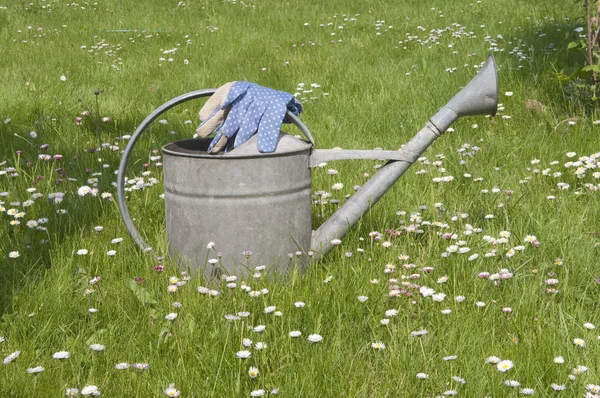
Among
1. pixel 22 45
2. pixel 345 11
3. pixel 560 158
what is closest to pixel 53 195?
pixel 560 158

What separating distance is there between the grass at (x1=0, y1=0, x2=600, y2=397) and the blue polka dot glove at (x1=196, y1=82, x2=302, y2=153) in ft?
1.67

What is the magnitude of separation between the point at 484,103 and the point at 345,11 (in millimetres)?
6672

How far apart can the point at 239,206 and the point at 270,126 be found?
0.33 metres

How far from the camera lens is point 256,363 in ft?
6.87

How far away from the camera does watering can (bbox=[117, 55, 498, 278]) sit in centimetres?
260

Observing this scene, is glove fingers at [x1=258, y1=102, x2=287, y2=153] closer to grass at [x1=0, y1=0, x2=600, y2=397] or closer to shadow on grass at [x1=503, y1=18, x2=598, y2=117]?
grass at [x1=0, y1=0, x2=600, y2=397]

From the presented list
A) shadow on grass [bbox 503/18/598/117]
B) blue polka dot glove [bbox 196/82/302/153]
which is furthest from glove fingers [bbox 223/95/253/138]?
shadow on grass [bbox 503/18/598/117]

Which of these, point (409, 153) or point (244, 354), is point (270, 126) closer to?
point (409, 153)

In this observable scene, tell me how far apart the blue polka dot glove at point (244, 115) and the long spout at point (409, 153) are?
44 centimetres

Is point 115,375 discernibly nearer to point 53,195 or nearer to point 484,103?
point 53,195

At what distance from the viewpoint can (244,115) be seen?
2.77 meters

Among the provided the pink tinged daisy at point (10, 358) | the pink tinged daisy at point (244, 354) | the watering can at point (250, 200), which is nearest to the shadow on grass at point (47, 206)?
the watering can at point (250, 200)

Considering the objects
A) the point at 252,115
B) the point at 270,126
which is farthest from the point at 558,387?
the point at 252,115

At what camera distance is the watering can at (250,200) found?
260 centimetres
